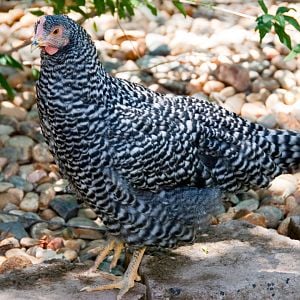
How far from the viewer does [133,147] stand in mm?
4395

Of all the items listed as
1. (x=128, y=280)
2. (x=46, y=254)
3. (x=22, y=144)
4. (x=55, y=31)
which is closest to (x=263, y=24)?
(x=55, y=31)

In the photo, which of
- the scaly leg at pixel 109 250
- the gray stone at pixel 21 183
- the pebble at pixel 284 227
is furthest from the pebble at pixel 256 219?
the gray stone at pixel 21 183

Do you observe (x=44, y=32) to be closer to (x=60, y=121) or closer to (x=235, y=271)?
(x=60, y=121)

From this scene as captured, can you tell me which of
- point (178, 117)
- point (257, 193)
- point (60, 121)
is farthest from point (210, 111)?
point (257, 193)

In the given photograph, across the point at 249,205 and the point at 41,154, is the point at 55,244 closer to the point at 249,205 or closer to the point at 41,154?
the point at 41,154

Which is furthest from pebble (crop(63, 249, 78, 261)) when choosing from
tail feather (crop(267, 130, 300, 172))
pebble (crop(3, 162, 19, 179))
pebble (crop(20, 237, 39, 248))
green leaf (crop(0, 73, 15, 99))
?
tail feather (crop(267, 130, 300, 172))

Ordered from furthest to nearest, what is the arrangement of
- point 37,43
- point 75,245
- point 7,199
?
1. point 7,199
2. point 75,245
3. point 37,43

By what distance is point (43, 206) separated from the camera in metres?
5.84

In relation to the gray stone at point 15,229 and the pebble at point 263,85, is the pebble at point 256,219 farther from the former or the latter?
the pebble at point 263,85

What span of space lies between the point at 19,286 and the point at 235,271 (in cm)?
118

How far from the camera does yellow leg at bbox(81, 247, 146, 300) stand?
15.2ft

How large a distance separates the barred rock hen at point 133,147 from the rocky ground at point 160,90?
0.40 m

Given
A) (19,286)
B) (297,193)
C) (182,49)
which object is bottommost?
(19,286)

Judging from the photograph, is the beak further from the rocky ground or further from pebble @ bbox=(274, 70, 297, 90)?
pebble @ bbox=(274, 70, 297, 90)
